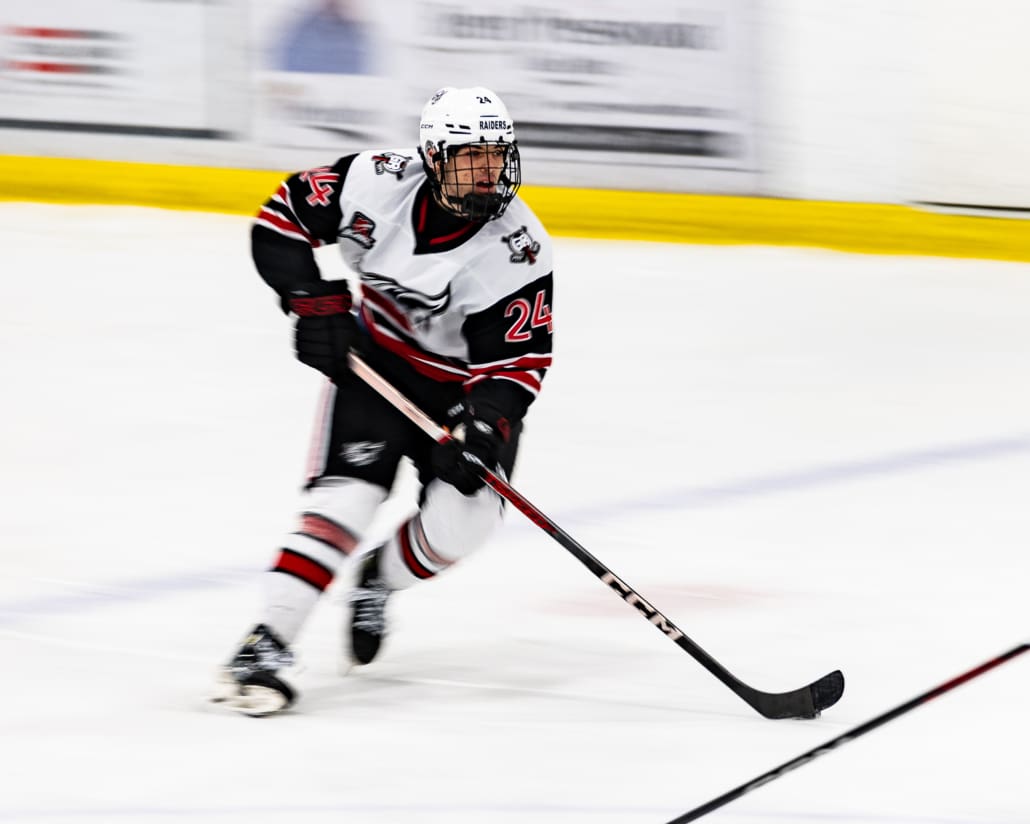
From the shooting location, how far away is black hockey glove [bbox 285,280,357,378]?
2934mm

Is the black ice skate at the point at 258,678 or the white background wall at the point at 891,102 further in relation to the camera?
the white background wall at the point at 891,102

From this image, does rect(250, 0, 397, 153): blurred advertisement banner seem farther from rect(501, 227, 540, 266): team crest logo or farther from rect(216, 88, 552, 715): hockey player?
rect(501, 227, 540, 266): team crest logo

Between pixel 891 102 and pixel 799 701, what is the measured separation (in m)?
3.55

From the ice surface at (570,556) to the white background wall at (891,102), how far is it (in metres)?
0.30

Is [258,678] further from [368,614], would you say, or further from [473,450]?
[473,450]

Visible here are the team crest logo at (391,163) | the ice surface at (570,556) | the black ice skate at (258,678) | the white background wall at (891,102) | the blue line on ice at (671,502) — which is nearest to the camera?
the ice surface at (570,556)

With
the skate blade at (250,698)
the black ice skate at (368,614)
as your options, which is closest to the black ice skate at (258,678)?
the skate blade at (250,698)

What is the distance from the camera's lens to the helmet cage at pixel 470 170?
2.87 meters

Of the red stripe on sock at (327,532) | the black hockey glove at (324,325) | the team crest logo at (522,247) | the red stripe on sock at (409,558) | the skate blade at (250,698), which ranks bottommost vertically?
the skate blade at (250,698)

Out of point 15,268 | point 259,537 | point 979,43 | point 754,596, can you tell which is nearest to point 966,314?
point 979,43

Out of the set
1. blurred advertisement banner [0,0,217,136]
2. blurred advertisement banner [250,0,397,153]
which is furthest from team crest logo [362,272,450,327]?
blurred advertisement banner [0,0,217,136]

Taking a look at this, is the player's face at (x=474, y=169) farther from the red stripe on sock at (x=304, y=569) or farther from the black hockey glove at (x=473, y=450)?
the red stripe on sock at (x=304, y=569)

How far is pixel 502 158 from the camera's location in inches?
114

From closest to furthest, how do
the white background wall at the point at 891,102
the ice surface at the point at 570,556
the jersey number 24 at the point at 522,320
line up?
the ice surface at the point at 570,556
the jersey number 24 at the point at 522,320
the white background wall at the point at 891,102
